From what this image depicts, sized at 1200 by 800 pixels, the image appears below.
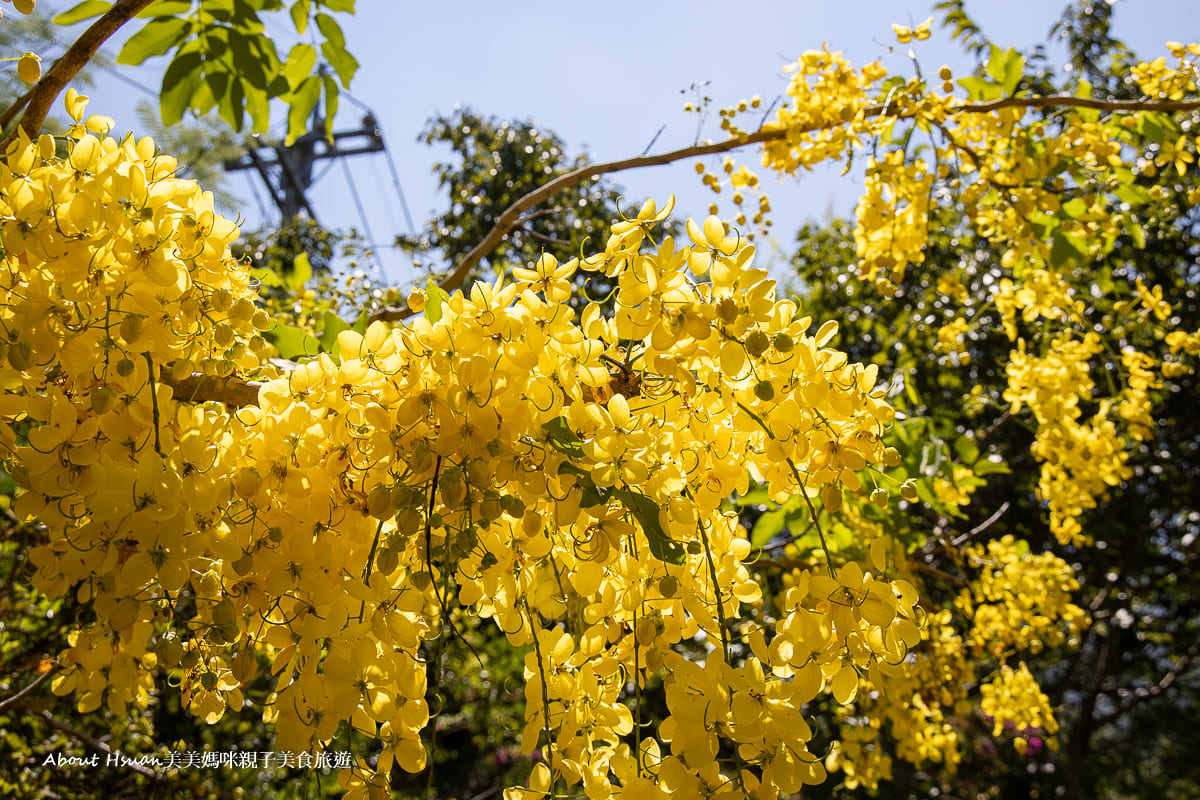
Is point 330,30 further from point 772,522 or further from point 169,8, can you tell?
point 772,522

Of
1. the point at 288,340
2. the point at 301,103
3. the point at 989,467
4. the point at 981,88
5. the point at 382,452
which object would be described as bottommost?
the point at 382,452

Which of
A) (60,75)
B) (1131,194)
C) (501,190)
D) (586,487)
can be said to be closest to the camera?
(586,487)

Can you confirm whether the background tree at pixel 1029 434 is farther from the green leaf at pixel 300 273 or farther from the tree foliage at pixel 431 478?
the tree foliage at pixel 431 478

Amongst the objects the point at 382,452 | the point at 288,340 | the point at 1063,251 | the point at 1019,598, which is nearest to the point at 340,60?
the point at 288,340

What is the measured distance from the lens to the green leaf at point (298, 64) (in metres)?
2.12

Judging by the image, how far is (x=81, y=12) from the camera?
1764 mm

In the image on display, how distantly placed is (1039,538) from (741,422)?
563 cm

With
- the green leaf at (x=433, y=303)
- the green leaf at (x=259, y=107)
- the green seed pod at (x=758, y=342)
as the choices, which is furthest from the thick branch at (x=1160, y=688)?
the green leaf at (x=259, y=107)

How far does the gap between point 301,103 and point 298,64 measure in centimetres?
10

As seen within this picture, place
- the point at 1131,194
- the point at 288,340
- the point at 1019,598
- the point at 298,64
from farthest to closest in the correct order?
the point at 1019,598
the point at 1131,194
the point at 298,64
the point at 288,340

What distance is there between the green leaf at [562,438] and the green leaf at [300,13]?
1.74 m

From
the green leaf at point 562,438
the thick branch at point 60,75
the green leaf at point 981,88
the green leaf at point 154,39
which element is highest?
the green leaf at point 154,39

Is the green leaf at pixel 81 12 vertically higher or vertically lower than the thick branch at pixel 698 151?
higher

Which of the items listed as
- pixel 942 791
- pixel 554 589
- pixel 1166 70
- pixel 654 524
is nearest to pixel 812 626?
pixel 654 524
